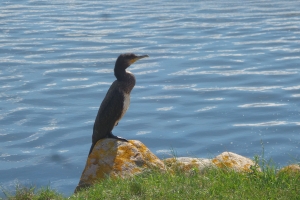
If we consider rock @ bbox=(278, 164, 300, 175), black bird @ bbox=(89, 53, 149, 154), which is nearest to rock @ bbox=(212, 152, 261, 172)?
rock @ bbox=(278, 164, 300, 175)

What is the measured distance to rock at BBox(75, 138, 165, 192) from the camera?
8.58m

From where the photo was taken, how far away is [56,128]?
13836 mm

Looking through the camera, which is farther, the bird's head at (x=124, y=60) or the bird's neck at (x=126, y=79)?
the bird's head at (x=124, y=60)

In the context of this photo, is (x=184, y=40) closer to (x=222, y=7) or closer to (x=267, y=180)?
(x=222, y=7)

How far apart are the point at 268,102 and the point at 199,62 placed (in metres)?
3.33

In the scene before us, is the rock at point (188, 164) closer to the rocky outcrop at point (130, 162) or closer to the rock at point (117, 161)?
Answer: the rocky outcrop at point (130, 162)

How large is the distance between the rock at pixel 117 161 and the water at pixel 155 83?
215 cm

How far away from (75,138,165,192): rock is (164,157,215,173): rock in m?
0.15

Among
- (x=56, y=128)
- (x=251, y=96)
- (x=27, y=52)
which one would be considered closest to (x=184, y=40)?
(x=27, y=52)

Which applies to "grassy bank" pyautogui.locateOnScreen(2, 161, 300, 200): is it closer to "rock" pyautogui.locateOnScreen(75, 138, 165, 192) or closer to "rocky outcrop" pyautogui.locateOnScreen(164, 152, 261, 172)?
"rocky outcrop" pyautogui.locateOnScreen(164, 152, 261, 172)

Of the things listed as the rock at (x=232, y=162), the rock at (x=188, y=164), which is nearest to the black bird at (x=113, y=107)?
the rock at (x=188, y=164)

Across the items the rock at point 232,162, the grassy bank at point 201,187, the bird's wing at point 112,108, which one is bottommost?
the rock at point 232,162

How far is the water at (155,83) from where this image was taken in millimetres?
12773

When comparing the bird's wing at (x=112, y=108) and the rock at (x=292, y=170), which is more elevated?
the bird's wing at (x=112, y=108)
